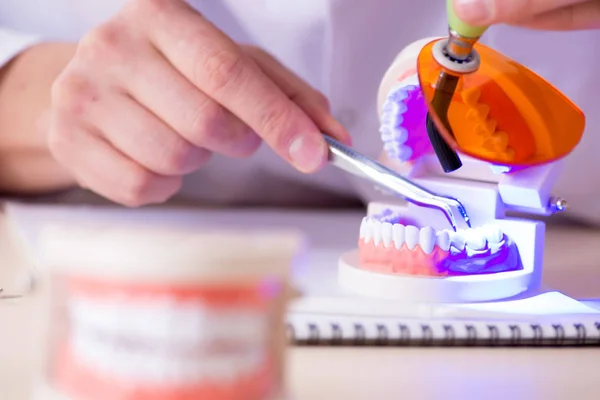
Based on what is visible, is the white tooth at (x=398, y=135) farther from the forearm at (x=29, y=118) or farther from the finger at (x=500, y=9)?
the forearm at (x=29, y=118)

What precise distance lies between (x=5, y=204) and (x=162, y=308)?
0.83 metres

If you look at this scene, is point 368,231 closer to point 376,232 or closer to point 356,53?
point 376,232

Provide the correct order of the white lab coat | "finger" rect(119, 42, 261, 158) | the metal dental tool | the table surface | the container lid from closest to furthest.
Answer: the container lid → the table surface → the metal dental tool → "finger" rect(119, 42, 261, 158) → the white lab coat

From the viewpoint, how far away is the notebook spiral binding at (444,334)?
1.76 feet

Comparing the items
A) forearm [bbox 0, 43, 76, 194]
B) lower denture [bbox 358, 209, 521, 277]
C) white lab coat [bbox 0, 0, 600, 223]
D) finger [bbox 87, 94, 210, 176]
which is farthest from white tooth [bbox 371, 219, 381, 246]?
forearm [bbox 0, 43, 76, 194]

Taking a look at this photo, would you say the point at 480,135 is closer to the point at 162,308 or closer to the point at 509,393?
the point at 509,393

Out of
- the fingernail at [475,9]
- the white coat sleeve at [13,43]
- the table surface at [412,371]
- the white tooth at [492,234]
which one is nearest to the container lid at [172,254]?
the table surface at [412,371]

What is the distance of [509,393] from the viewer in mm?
470

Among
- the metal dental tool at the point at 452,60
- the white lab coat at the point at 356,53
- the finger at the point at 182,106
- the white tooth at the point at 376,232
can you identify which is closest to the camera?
the metal dental tool at the point at 452,60

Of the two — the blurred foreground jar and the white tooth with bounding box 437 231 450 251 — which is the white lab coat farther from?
the blurred foreground jar

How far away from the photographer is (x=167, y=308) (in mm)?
295

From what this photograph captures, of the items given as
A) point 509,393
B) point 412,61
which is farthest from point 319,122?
point 509,393

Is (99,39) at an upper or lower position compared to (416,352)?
upper

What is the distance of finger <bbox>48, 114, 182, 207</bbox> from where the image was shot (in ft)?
2.88
